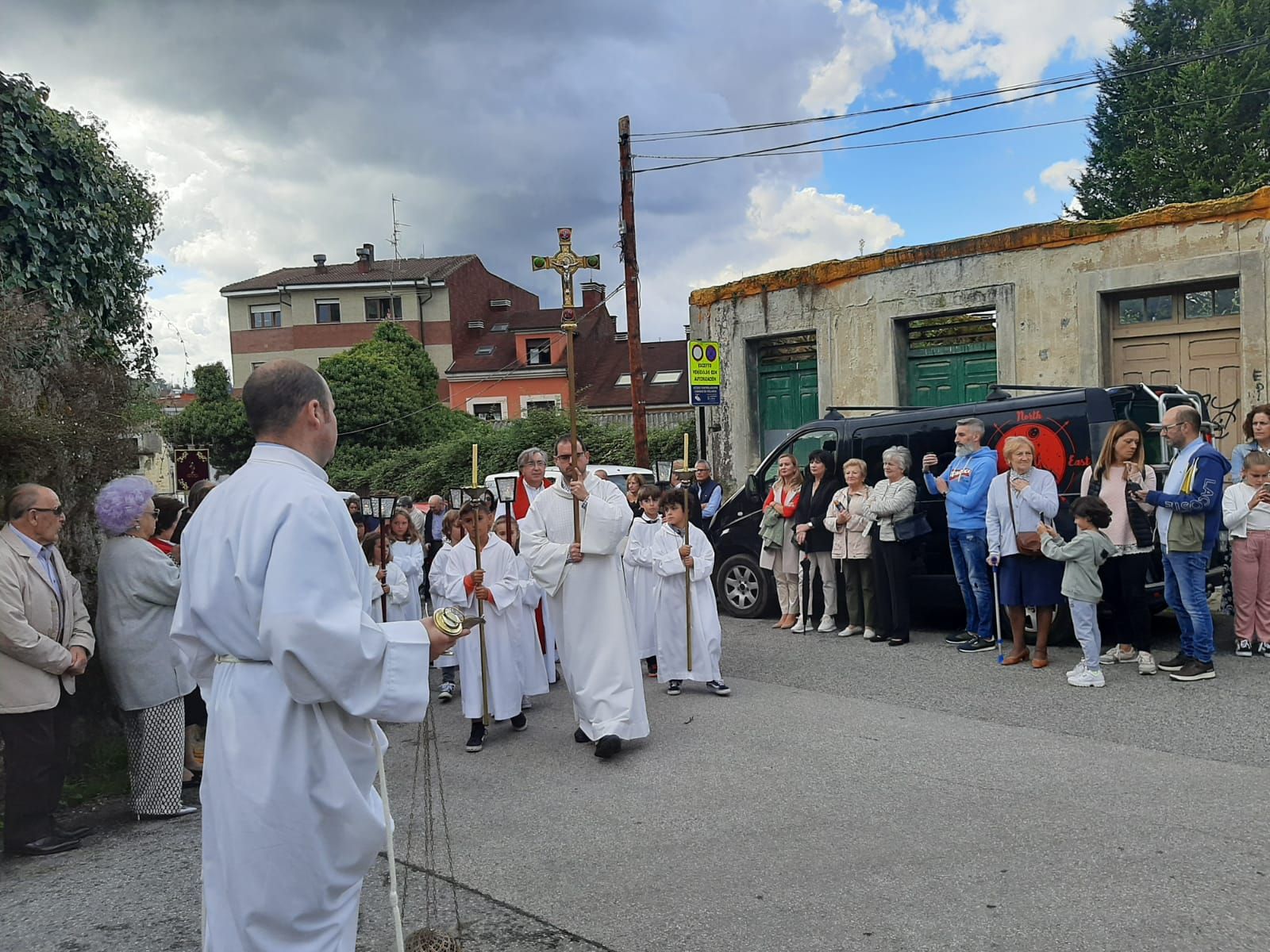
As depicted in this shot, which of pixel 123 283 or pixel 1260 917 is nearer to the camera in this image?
pixel 1260 917

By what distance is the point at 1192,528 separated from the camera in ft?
25.0

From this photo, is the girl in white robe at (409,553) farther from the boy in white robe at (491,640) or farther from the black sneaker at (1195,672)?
the black sneaker at (1195,672)

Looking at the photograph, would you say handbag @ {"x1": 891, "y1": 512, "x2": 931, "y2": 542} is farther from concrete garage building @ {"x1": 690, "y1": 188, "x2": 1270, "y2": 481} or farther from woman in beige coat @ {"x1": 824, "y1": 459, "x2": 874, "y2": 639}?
concrete garage building @ {"x1": 690, "y1": 188, "x2": 1270, "y2": 481}

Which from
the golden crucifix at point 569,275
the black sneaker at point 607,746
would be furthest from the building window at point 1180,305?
the black sneaker at point 607,746

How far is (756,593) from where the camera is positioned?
11.9 m

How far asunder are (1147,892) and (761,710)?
3.67 metres

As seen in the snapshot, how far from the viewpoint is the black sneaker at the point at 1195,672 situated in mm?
7641

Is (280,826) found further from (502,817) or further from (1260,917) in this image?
(1260,917)

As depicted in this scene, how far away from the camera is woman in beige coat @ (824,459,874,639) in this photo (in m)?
10.1

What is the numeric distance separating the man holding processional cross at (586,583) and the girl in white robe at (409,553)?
9.86 feet

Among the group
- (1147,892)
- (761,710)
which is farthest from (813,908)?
(761,710)

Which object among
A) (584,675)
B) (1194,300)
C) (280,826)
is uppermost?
(1194,300)

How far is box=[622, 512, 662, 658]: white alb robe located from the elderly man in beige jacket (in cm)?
458

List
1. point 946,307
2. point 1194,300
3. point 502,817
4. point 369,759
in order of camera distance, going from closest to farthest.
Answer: point 369,759
point 502,817
point 1194,300
point 946,307
